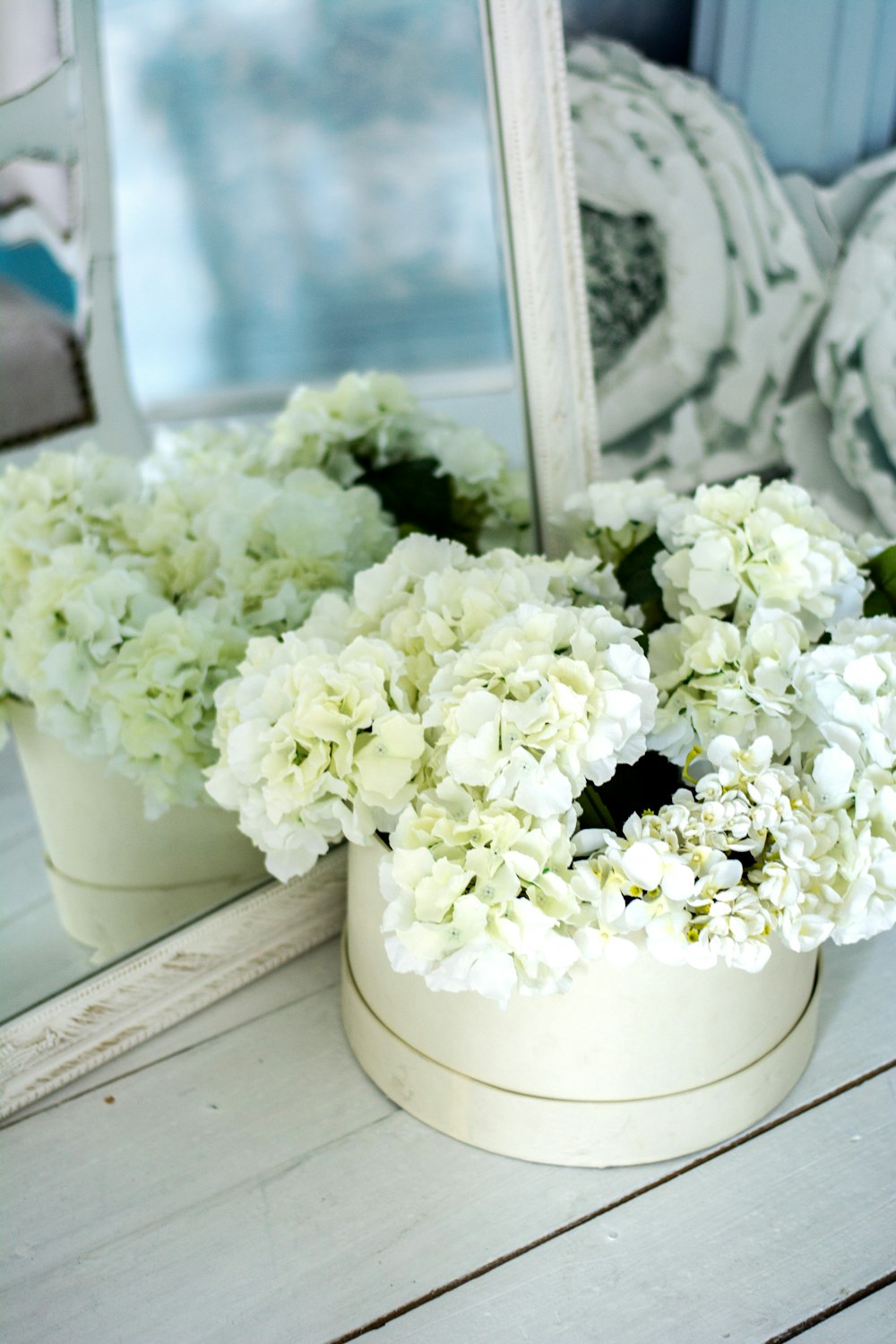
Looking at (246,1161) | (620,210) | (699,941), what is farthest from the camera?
(620,210)

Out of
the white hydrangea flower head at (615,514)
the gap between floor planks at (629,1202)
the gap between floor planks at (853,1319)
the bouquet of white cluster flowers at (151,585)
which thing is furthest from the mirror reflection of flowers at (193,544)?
the gap between floor planks at (853,1319)

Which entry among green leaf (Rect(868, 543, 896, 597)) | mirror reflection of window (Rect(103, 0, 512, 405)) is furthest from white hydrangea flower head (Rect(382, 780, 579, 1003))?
mirror reflection of window (Rect(103, 0, 512, 405))

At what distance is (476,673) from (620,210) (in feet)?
1.91

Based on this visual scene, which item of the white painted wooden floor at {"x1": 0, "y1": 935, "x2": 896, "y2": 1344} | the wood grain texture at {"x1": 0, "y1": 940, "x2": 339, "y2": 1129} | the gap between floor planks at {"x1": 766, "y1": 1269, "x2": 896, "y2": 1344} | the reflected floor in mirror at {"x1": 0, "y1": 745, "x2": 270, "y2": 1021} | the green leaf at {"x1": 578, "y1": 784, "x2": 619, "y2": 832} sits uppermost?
the green leaf at {"x1": 578, "y1": 784, "x2": 619, "y2": 832}

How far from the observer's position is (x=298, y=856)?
2.07 feet

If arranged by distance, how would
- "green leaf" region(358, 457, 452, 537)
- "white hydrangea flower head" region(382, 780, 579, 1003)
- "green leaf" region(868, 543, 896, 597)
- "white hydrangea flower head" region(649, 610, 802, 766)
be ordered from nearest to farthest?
"white hydrangea flower head" region(382, 780, 579, 1003) → "white hydrangea flower head" region(649, 610, 802, 766) → "green leaf" region(868, 543, 896, 597) → "green leaf" region(358, 457, 452, 537)

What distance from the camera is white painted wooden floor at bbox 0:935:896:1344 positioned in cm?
58

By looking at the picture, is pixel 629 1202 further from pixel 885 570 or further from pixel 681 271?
pixel 681 271

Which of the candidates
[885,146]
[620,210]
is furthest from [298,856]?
[885,146]

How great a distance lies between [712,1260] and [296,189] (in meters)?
0.76

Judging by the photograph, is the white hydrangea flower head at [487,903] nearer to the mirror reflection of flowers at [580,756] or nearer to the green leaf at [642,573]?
the mirror reflection of flowers at [580,756]

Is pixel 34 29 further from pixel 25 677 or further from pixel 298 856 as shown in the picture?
pixel 298 856

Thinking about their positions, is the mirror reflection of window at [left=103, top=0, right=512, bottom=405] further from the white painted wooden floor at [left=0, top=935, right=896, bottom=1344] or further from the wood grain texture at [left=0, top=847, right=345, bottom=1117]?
the white painted wooden floor at [left=0, top=935, right=896, bottom=1344]

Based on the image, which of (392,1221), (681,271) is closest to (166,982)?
(392,1221)
